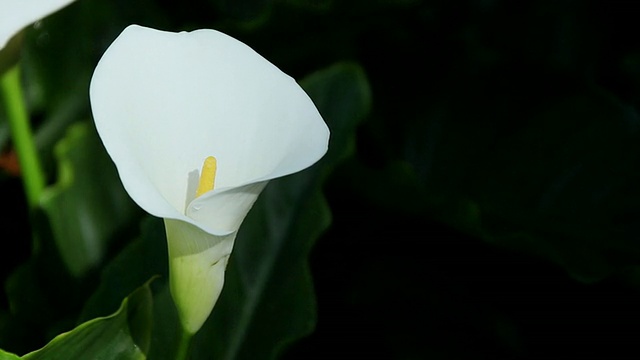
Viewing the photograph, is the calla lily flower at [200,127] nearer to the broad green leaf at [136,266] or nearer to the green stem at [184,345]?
the green stem at [184,345]

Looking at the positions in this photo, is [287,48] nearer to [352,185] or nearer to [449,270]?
[352,185]

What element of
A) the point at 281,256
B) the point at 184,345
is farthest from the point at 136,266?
the point at 184,345

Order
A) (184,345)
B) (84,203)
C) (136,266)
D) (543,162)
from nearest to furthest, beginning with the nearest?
(184,345)
(136,266)
(84,203)
(543,162)

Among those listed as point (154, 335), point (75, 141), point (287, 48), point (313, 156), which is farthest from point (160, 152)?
A: point (287, 48)

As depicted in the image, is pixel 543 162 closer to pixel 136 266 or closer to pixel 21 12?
pixel 136 266

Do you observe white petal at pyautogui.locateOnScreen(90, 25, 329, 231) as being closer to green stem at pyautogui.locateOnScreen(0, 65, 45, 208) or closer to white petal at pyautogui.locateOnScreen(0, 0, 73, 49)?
white petal at pyautogui.locateOnScreen(0, 0, 73, 49)

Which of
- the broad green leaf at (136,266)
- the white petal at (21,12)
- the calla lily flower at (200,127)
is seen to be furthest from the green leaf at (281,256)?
the white petal at (21,12)

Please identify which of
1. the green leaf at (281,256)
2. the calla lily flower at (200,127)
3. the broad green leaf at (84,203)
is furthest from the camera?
the broad green leaf at (84,203)
